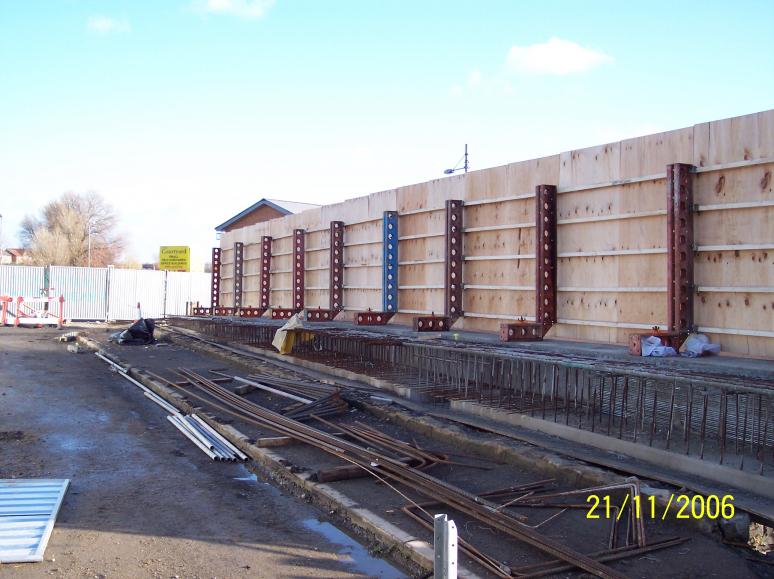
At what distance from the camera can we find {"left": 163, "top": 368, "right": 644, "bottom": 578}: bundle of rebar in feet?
14.8

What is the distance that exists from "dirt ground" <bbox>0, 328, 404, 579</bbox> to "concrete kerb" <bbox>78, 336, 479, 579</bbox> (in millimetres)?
146

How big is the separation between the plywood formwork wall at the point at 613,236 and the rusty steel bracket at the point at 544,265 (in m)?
0.17

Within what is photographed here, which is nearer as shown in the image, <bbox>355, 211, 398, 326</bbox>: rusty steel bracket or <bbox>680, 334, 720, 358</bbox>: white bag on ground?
<bbox>680, 334, 720, 358</bbox>: white bag on ground

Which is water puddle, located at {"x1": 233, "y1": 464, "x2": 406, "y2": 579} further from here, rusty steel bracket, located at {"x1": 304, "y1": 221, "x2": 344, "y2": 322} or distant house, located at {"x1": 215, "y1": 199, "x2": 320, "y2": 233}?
distant house, located at {"x1": 215, "y1": 199, "x2": 320, "y2": 233}

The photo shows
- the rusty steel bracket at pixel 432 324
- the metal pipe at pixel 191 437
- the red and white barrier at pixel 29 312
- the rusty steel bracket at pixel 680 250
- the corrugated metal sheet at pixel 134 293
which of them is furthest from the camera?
the corrugated metal sheet at pixel 134 293

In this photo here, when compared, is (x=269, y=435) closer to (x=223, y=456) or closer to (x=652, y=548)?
(x=223, y=456)

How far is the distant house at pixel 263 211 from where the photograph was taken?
106ft

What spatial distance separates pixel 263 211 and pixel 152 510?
29540 mm

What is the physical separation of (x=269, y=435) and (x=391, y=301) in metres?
8.33

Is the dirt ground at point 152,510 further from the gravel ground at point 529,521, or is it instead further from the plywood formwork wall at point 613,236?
the plywood formwork wall at point 613,236

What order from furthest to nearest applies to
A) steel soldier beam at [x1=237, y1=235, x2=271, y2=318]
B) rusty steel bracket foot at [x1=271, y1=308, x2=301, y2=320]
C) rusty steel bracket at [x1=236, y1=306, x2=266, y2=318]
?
steel soldier beam at [x1=237, y1=235, x2=271, y2=318], rusty steel bracket at [x1=236, y1=306, x2=266, y2=318], rusty steel bracket foot at [x1=271, y1=308, x2=301, y2=320]

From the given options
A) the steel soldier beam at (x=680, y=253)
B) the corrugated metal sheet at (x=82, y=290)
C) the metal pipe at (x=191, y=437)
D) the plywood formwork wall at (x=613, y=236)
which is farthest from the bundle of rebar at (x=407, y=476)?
the corrugated metal sheet at (x=82, y=290)
